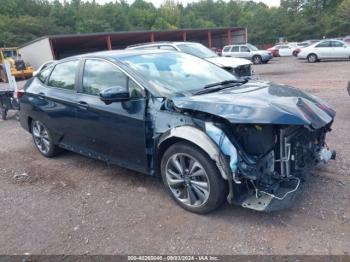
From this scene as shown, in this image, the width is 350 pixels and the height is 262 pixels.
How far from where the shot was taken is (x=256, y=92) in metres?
3.77

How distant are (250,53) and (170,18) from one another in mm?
66768

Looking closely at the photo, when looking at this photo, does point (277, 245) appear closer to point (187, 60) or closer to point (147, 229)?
point (147, 229)

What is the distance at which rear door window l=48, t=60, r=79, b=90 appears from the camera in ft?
16.2

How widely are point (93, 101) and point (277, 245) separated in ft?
8.92

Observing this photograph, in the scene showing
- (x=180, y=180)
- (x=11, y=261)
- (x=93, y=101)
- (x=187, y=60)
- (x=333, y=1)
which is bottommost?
(x=11, y=261)

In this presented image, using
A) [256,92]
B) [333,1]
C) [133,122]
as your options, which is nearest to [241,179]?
[256,92]

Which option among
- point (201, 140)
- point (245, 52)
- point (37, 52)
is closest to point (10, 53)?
point (37, 52)

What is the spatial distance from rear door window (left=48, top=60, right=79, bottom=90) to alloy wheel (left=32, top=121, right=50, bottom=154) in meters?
0.76

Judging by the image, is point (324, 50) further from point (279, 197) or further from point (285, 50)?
point (279, 197)

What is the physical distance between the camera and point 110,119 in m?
4.19

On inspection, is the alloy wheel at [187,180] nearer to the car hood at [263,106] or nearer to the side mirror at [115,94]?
the car hood at [263,106]

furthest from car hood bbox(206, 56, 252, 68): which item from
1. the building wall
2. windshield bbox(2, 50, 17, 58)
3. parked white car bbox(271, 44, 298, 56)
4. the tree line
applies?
the tree line

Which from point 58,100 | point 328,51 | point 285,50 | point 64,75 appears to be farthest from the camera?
point 285,50

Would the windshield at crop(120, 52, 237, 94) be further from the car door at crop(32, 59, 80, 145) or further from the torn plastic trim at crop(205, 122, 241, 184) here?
the car door at crop(32, 59, 80, 145)
